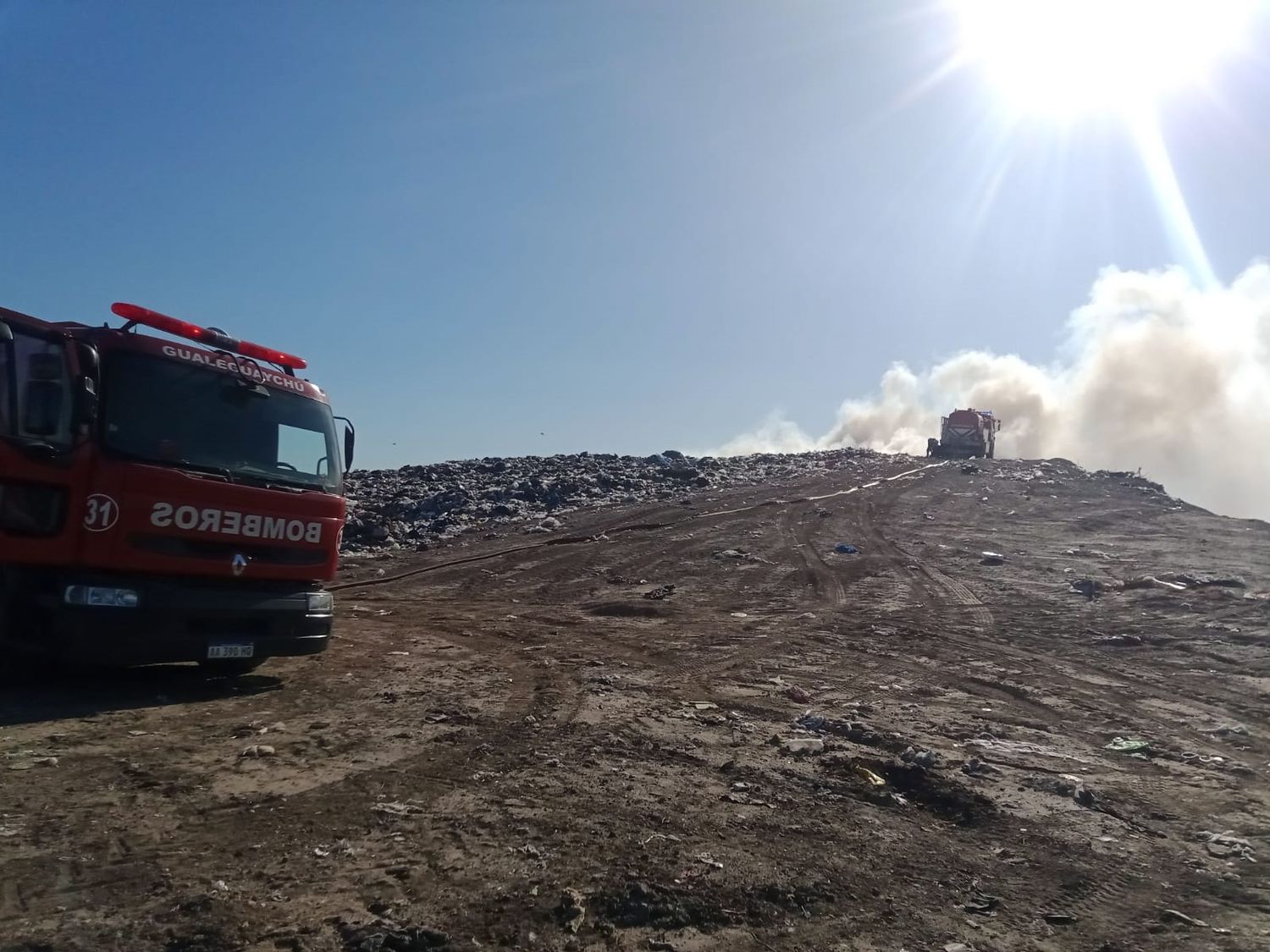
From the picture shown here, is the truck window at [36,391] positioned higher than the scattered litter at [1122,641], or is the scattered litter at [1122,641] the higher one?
the truck window at [36,391]

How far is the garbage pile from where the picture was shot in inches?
698

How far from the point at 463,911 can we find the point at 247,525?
3.96 m

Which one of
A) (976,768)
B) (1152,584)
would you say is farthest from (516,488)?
(976,768)

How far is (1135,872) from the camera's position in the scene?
12.7 feet

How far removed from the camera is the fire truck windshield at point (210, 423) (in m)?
5.97

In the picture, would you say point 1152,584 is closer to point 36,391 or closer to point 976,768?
point 976,768

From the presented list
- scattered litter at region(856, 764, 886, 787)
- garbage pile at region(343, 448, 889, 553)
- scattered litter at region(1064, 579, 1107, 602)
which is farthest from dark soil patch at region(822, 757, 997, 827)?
garbage pile at region(343, 448, 889, 553)

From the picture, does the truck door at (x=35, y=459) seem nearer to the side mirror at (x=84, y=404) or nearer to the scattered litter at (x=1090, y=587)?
the side mirror at (x=84, y=404)

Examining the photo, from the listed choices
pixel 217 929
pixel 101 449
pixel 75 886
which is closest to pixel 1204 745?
pixel 217 929

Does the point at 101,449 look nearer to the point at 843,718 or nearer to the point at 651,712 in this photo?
the point at 651,712

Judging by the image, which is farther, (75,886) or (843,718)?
(843,718)

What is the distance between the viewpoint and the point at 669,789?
464cm

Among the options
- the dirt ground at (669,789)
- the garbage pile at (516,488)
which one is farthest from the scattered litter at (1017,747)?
the garbage pile at (516,488)

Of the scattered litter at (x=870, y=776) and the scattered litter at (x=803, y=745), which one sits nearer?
the scattered litter at (x=870, y=776)
